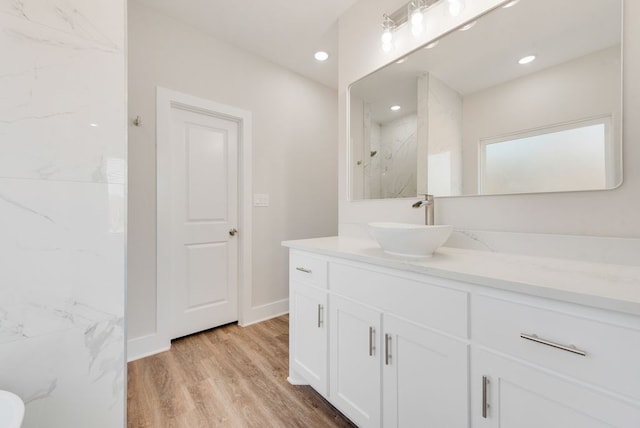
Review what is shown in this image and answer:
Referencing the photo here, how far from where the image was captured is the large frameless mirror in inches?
38.4

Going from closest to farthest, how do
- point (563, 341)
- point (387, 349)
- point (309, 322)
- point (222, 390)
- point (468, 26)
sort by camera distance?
point (563, 341) → point (387, 349) → point (468, 26) → point (309, 322) → point (222, 390)

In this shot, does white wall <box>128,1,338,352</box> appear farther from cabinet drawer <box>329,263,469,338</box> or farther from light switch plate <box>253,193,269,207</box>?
cabinet drawer <box>329,263,469,338</box>

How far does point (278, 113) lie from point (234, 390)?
2.43 metres

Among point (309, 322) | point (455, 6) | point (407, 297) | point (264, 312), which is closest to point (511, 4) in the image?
point (455, 6)

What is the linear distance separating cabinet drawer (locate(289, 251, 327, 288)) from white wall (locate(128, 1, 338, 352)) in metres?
1.11

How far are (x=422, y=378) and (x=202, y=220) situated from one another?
2.03m

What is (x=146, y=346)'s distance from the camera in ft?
6.36

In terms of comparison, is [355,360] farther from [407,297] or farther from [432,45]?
[432,45]

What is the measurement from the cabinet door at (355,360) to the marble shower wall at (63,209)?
92cm

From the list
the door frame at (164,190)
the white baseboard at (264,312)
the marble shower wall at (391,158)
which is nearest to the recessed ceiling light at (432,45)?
the marble shower wall at (391,158)

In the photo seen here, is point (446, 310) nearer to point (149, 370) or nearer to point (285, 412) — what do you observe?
point (285, 412)

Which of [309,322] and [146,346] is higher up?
[309,322]

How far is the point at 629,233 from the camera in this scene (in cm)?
91

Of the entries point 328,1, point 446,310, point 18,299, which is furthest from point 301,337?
point 328,1
